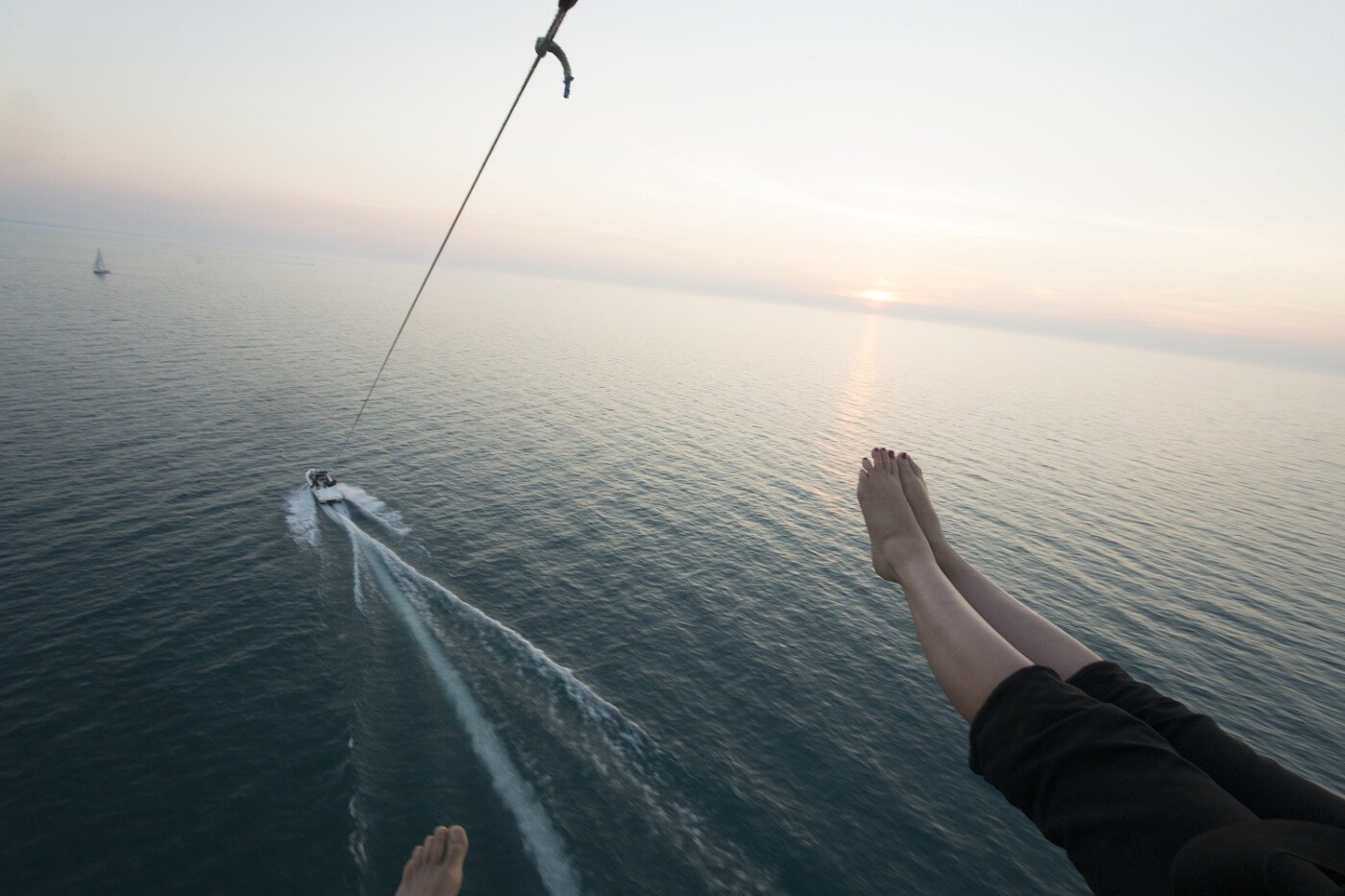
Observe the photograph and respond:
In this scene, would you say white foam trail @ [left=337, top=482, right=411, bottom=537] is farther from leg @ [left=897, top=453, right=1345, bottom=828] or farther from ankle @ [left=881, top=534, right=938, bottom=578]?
leg @ [left=897, top=453, right=1345, bottom=828]

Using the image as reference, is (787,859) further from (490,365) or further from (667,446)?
(490,365)

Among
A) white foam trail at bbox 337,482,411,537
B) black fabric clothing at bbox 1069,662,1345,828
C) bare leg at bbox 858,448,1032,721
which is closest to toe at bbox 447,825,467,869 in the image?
bare leg at bbox 858,448,1032,721

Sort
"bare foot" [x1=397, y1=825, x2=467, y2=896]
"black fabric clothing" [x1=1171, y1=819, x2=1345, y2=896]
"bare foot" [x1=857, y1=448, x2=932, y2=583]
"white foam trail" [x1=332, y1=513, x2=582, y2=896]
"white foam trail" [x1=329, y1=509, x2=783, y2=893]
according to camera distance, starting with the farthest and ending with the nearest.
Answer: "white foam trail" [x1=329, y1=509, x2=783, y2=893] → "white foam trail" [x1=332, y1=513, x2=582, y2=896] → "bare foot" [x1=397, y1=825, x2=467, y2=896] → "bare foot" [x1=857, y1=448, x2=932, y2=583] → "black fabric clothing" [x1=1171, y1=819, x2=1345, y2=896]

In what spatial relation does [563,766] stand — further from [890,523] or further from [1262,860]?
[1262,860]

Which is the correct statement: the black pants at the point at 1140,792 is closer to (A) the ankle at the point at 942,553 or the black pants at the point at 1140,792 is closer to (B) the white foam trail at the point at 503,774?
(A) the ankle at the point at 942,553

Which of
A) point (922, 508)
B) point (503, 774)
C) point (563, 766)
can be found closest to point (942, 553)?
point (922, 508)

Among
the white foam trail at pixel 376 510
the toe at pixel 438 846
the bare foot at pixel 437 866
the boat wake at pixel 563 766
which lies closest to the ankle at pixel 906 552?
the bare foot at pixel 437 866
